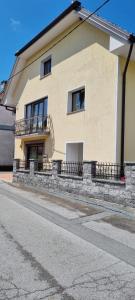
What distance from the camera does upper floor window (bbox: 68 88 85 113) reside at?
41.1ft

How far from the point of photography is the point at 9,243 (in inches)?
196

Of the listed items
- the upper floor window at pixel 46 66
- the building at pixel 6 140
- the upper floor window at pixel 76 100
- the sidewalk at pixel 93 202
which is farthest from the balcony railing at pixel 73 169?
the building at pixel 6 140

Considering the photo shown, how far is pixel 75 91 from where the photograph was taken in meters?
13.0

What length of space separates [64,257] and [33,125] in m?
12.3

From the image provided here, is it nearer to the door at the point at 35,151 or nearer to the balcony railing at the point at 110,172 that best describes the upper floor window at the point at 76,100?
the door at the point at 35,151

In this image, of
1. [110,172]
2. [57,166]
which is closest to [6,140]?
[57,166]

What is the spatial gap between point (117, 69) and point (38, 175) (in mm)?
6153

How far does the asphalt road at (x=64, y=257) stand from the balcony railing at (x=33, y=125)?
7635mm

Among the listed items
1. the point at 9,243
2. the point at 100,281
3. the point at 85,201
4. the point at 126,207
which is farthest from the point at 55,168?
the point at 100,281

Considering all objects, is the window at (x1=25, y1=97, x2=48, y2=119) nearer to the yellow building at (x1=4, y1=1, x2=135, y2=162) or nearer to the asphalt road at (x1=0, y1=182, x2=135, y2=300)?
the yellow building at (x1=4, y1=1, x2=135, y2=162)

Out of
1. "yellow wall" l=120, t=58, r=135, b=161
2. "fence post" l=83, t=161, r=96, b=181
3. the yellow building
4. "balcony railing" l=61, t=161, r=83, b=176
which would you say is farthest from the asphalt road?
the yellow building

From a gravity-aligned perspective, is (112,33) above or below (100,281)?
above

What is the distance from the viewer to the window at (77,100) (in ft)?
41.1

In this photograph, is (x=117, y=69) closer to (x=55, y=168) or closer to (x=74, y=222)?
(x=55, y=168)
